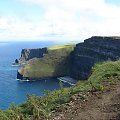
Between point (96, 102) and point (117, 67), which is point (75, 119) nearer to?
point (96, 102)

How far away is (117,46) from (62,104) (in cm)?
15761

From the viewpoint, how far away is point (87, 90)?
1930cm

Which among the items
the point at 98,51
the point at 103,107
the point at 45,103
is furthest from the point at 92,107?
the point at 98,51

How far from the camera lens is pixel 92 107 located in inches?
658

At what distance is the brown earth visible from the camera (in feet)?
50.7

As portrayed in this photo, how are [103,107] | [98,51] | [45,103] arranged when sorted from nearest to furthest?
[103,107] < [45,103] < [98,51]

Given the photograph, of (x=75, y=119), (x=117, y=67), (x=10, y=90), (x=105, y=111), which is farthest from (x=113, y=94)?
(x=10, y=90)

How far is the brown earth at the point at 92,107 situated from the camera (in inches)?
609

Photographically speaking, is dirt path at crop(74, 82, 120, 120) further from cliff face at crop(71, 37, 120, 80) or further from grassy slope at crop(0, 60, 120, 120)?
cliff face at crop(71, 37, 120, 80)

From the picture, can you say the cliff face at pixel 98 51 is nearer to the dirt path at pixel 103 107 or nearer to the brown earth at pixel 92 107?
the dirt path at pixel 103 107

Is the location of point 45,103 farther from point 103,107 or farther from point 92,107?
point 103,107

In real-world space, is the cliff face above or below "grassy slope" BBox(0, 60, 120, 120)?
below

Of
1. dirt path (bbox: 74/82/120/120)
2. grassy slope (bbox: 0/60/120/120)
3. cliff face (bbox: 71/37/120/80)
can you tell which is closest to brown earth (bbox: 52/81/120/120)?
dirt path (bbox: 74/82/120/120)

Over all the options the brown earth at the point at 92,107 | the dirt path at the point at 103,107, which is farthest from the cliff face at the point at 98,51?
the brown earth at the point at 92,107
